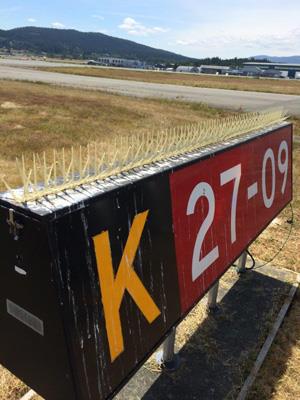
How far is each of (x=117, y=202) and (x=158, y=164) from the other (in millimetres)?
728

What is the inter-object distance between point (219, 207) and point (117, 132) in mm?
13420

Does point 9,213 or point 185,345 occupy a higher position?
point 9,213

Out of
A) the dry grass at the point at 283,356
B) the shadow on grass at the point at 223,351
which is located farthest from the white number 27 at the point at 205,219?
the dry grass at the point at 283,356

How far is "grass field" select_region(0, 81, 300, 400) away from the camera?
4.00m

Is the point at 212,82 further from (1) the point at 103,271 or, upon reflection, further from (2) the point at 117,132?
(1) the point at 103,271

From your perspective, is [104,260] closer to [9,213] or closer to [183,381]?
[9,213]

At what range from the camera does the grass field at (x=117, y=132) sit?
13.1 ft

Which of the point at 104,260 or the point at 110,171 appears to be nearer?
the point at 104,260

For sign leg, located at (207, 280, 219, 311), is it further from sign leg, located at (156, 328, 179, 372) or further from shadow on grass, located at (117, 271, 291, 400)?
sign leg, located at (156, 328, 179, 372)

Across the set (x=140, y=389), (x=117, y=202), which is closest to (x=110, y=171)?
(x=117, y=202)

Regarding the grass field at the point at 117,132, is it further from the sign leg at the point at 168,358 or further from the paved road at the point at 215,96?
the paved road at the point at 215,96

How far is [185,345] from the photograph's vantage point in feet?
14.3

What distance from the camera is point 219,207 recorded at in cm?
373

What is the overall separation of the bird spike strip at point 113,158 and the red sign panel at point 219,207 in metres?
0.22
